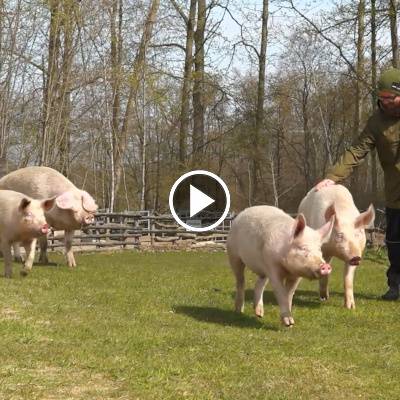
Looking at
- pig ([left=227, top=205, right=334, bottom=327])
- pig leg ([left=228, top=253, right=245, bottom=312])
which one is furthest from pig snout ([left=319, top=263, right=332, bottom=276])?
pig leg ([left=228, top=253, right=245, bottom=312])

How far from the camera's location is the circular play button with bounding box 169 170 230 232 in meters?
31.7

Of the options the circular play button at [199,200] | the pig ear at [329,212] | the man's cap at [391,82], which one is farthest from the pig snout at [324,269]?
the circular play button at [199,200]

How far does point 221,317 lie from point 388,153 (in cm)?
354

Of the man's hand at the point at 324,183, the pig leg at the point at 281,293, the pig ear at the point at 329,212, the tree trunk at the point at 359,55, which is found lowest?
the pig leg at the point at 281,293

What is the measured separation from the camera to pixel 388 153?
33.1ft

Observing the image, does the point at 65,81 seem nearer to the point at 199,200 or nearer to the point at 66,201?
the point at 199,200

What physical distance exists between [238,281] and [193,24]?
1114 inches

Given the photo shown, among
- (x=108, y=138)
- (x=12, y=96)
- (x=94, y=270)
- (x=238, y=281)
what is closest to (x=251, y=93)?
(x=108, y=138)

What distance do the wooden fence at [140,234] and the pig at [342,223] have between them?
13.3 meters

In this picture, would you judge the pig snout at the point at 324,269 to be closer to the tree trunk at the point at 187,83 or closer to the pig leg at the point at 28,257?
the pig leg at the point at 28,257

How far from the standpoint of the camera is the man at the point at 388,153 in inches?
376

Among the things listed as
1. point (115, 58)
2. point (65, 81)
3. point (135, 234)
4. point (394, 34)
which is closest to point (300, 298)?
point (135, 234)

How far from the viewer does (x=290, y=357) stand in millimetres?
6098

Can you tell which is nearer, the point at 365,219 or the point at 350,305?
the point at 365,219
